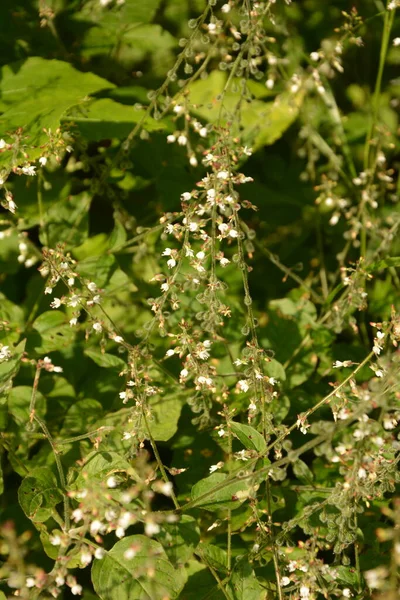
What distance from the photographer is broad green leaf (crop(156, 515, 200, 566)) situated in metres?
1.81

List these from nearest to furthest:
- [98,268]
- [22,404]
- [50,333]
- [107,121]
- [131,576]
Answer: [131,576]
[22,404]
[50,333]
[98,268]
[107,121]

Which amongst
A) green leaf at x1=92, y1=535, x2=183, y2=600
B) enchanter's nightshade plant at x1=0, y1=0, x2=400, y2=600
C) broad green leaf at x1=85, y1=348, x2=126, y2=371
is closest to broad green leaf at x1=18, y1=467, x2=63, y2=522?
enchanter's nightshade plant at x1=0, y1=0, x2=400, y2=600

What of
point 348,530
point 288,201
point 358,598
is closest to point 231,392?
point 348,530

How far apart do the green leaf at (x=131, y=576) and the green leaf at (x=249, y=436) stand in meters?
0.39

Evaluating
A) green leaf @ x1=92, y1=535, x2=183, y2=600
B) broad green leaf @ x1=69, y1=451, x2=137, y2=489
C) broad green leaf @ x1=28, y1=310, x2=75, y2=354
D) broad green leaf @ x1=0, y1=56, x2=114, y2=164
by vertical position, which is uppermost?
broad green leaf @ x1=0, y1=56, x2=114, y2=164

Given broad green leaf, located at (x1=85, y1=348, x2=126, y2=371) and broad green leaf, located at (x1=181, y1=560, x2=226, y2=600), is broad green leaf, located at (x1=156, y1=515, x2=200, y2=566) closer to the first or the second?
broad green leaf, located at (x1=181, y1=560, x2=226, y2=600)

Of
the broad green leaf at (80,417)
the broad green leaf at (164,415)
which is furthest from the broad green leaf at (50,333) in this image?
the broad green leaf at (164,415)

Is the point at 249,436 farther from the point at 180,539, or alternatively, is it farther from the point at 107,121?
the point at 107,121

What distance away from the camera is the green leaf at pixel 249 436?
183 cm

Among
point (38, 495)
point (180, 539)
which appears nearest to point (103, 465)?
point (38, 495)

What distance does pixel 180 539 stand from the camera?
1.83 m

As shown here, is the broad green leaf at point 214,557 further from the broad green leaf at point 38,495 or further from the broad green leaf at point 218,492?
the broad green leaf at point 38,495

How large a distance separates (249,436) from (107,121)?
4.81 feet

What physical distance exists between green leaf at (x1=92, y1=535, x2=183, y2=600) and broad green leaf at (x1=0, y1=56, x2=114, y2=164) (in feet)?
4.70
